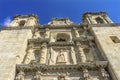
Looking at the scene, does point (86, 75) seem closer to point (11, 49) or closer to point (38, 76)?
point (38, 76)

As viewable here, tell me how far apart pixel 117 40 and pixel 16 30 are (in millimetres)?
8200

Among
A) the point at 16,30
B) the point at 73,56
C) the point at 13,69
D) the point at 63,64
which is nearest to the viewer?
the point at 13,69

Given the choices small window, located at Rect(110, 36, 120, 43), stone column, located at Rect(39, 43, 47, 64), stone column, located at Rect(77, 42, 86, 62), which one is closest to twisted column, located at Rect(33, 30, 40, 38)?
stone column, located at Rect(39, 43, 47, 64)

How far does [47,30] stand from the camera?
18.8 m

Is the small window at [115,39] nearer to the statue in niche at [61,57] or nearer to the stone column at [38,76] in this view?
the statue in niche at [61,57]

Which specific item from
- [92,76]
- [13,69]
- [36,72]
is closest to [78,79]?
[92,76]

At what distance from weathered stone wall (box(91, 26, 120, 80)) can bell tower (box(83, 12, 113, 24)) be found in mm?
3224

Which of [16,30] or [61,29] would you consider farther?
[61,29]

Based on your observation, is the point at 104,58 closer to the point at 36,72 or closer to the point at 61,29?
the point at 36,72

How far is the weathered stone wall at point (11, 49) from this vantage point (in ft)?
37.3

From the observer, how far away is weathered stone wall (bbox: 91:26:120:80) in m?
11.7

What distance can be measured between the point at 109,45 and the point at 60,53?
3.49 metres

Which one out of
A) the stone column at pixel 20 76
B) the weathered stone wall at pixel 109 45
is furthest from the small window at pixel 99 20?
the stone column at pixel 20 76

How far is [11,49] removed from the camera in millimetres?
13695
